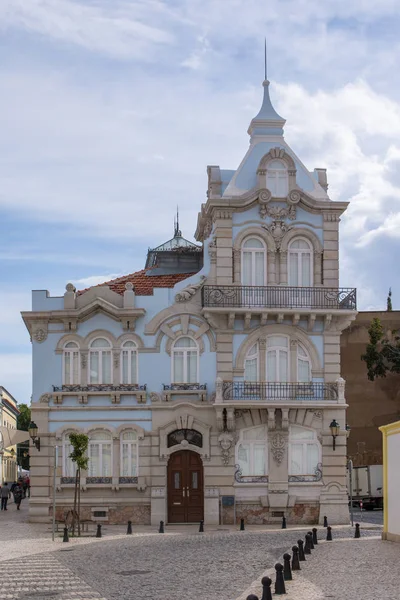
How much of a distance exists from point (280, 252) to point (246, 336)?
342cm

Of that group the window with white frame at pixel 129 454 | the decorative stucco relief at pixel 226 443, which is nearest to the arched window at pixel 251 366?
the decorative stucco relief at pixel 226 443

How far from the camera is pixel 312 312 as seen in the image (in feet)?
132

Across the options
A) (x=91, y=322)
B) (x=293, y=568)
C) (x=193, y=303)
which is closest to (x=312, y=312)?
(x=193, y=303)

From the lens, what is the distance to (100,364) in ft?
133

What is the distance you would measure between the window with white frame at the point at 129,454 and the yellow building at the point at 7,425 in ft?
134

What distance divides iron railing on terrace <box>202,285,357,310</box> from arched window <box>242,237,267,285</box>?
0.39 metres

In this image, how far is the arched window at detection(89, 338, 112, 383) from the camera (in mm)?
40656

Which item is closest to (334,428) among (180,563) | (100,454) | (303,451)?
(303,451)

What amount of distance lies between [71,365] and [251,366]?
671 cm

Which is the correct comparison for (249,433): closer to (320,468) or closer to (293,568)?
(320,468)

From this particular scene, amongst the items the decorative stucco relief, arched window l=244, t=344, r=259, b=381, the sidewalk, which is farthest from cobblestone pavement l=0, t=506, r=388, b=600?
arched window l=244, t=344, r=259, b=381

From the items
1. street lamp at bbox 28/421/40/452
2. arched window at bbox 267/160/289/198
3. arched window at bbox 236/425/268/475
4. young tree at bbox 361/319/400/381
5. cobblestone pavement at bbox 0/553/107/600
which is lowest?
cobblestone pavement at bbox 0/553/107/600

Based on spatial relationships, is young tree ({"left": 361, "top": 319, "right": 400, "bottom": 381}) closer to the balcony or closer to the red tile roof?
the red tile roof

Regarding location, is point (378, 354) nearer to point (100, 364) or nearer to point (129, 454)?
point (129, 454)
